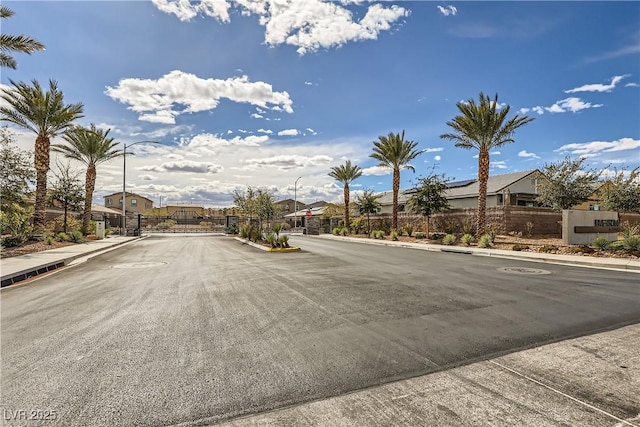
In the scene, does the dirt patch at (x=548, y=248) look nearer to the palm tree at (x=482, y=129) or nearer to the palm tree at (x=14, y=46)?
the palm tree at (x=482, y=129)

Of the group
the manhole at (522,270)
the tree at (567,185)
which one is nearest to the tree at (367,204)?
the tree at (567,185)

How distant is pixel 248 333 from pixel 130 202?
305ft

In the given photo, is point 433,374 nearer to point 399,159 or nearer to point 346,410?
point 346,410

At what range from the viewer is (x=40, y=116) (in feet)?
75.0

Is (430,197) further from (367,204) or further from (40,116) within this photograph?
(40,116)

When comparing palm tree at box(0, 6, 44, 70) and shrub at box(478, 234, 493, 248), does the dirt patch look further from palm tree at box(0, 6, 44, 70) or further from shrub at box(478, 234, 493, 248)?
palm tree at box(0, 6, 44, 70)

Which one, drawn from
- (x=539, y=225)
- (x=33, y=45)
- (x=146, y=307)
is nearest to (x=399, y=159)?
(x=539, y=225)

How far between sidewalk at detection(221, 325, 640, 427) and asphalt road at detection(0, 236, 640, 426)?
23 cm

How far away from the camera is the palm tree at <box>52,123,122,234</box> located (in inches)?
1172

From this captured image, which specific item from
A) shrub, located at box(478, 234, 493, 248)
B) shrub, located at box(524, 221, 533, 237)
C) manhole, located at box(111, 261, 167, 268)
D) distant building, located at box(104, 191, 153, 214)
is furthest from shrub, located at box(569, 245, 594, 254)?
distant building, located at box(104, 191, 153, 214)

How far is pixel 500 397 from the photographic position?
11.1ft

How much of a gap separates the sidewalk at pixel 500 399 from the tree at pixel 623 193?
3199 centimetres

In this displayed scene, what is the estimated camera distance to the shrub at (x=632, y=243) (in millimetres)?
16016

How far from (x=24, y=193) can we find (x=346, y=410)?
2141cm
